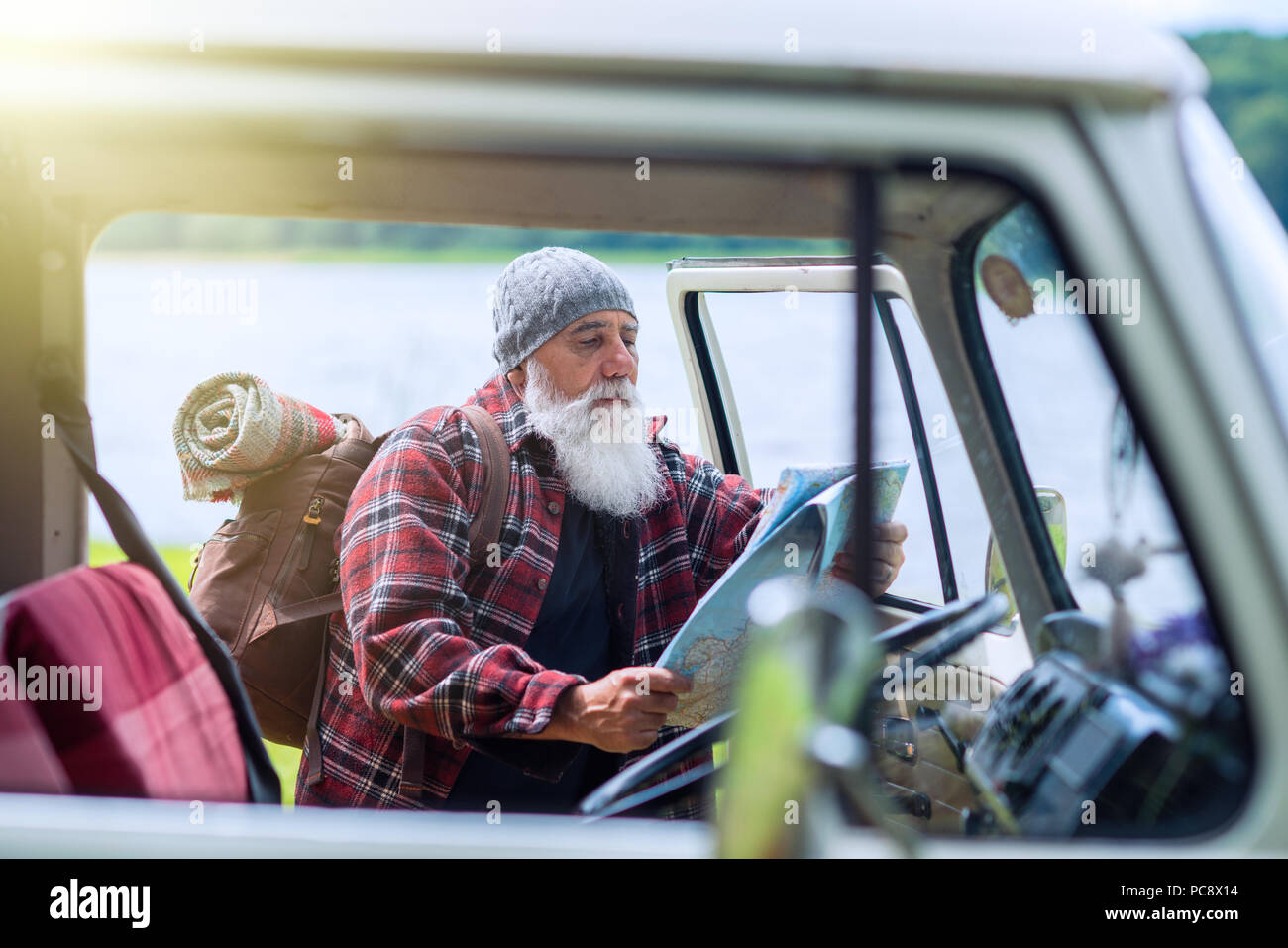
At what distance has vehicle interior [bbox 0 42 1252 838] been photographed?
120cm

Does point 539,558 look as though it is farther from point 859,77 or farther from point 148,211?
point 859,77

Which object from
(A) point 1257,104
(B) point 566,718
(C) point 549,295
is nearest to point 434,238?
(C) point 549,295

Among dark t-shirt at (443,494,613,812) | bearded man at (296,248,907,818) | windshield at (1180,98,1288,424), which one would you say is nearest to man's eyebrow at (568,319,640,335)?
bearded man at (296,248,907,818)

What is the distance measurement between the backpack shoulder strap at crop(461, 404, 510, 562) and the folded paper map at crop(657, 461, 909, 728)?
0.60 m

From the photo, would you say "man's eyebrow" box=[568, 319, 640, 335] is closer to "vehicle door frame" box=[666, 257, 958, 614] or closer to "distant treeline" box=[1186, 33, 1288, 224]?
"vehicle door frame" box=[666, 257, 958, 614]

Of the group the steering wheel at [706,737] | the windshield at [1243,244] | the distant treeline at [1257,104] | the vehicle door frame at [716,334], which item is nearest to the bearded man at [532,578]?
the steering wheel at [706,737]

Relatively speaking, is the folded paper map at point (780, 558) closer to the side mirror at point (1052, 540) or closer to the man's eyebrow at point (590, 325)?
the side mirror at point (1052, 540)

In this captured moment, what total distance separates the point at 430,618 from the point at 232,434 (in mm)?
812

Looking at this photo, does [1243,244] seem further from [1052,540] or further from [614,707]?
[614,707]

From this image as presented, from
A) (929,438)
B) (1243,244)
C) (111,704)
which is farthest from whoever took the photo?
(929,438)

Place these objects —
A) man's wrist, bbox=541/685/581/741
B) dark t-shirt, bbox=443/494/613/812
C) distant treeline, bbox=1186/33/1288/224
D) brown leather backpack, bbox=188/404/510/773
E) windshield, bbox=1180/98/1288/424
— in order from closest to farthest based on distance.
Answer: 1. windshield, bbox=1180/98/1288/424
2. man's wrist, bbox=541/685/581/741
3. dark t-shirt, bbox=443/494/613/812
4. brown leather backpack, bbox=188/404/510/773
5. distant treeline, bbox=1186/33/1288/224

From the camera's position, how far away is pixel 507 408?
8.41 ft

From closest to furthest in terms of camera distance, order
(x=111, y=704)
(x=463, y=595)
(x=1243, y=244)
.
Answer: (x=1243, y=244), (x=111, y=704), (x=463, y=595)
